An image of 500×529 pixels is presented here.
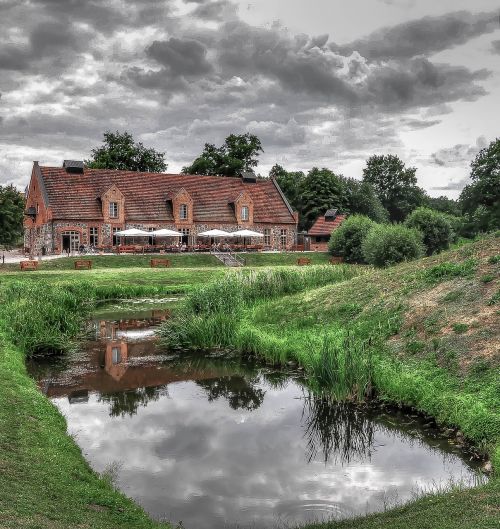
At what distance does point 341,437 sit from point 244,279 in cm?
1525

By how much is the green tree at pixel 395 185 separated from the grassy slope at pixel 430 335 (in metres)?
79.5

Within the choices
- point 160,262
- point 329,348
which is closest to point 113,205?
point 160,262

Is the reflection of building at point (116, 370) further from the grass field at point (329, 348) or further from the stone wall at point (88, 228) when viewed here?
the stone wall at point (88, 228)

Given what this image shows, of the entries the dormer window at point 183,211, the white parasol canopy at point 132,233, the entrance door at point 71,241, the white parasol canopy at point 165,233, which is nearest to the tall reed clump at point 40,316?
the white parasol canopy at point 132,233

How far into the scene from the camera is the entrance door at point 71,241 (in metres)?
54.5

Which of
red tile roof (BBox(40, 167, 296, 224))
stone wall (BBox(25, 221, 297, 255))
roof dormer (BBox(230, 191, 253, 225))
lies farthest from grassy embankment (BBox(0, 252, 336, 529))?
roof dormer (BBox(230, 191, 253, 225))

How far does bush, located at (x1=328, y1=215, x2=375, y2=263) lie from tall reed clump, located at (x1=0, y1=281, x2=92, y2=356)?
113 ft

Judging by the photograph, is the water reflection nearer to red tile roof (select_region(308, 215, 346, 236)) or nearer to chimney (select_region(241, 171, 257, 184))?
red tile roof (select_region(308, 215, 346, 236))

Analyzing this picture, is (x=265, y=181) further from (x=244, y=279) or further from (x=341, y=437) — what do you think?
(x=341, y=437)

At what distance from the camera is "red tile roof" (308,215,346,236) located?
66.2 meters

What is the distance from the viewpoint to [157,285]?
35.3 metres

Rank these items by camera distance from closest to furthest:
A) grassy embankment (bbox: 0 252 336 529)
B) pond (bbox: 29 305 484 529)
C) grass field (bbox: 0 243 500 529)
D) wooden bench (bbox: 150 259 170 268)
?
grassy embankment (bbox: 0 252 336 529), grass field (bbox: 0 243 500 529), pond (bbox: 29 305 484 529), wooden bench (bbox: 150 259 170 268)

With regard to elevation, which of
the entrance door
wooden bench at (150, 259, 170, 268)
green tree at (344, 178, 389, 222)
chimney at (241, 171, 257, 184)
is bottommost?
wooden bench at (150, 259, 170, 268)

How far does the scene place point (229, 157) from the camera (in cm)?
7694
